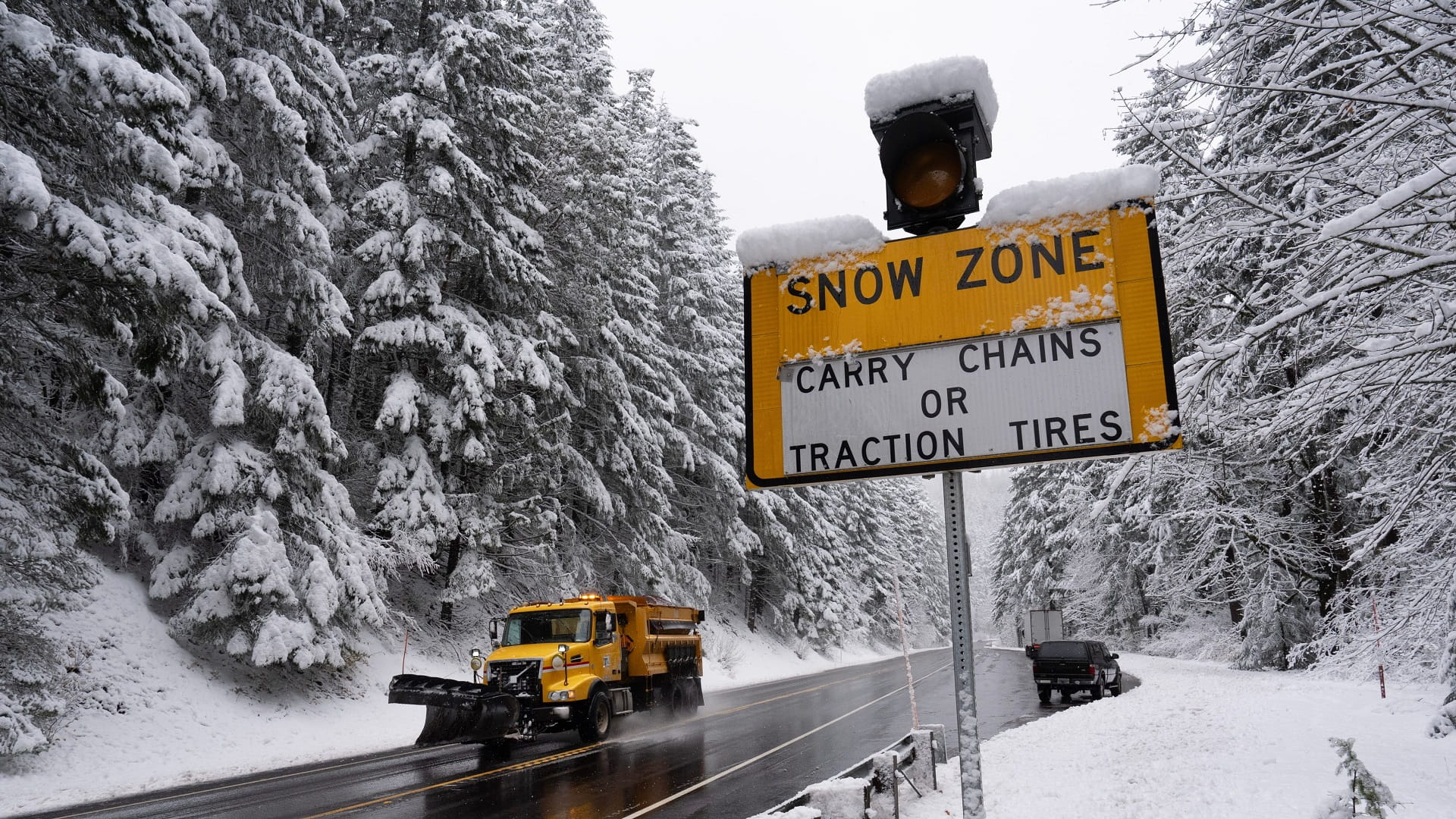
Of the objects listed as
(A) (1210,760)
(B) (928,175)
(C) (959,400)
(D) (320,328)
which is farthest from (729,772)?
(D) (320,328)

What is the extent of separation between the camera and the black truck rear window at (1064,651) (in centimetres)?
2319

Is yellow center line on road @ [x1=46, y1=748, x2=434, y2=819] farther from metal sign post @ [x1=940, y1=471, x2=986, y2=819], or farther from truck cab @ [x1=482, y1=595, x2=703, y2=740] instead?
metal sign post @ [x1=940, y1=471, x2=986, y2=819]

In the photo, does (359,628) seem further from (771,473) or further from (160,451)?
(771,473)

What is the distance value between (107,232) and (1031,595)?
59.3m

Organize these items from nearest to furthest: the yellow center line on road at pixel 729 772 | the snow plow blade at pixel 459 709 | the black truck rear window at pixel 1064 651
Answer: the yellow center line on road at pixel 729 772 < the snow plow blade at pixel 459 709 < the black truck rear window at pixel 1064 651

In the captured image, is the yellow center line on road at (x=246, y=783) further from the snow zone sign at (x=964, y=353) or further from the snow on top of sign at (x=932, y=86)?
the snow on top of sign at (x=932, y=86)

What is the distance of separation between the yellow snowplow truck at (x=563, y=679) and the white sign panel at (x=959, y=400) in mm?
12353

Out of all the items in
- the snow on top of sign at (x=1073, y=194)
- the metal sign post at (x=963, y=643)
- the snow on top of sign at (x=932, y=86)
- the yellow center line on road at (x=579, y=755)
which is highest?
the snow on top of sign at (x=932, y=86)

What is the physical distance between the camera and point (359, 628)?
17.5m

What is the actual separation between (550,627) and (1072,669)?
14.5 m

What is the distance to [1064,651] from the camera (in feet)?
76.9

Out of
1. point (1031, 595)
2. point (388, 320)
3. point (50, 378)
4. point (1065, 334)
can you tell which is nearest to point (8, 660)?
point (50, 378)

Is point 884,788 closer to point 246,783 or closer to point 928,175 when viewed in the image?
point 928,175

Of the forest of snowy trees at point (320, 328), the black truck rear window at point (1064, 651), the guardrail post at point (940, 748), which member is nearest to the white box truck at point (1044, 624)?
the black truck rear window at point (1064, 651)
